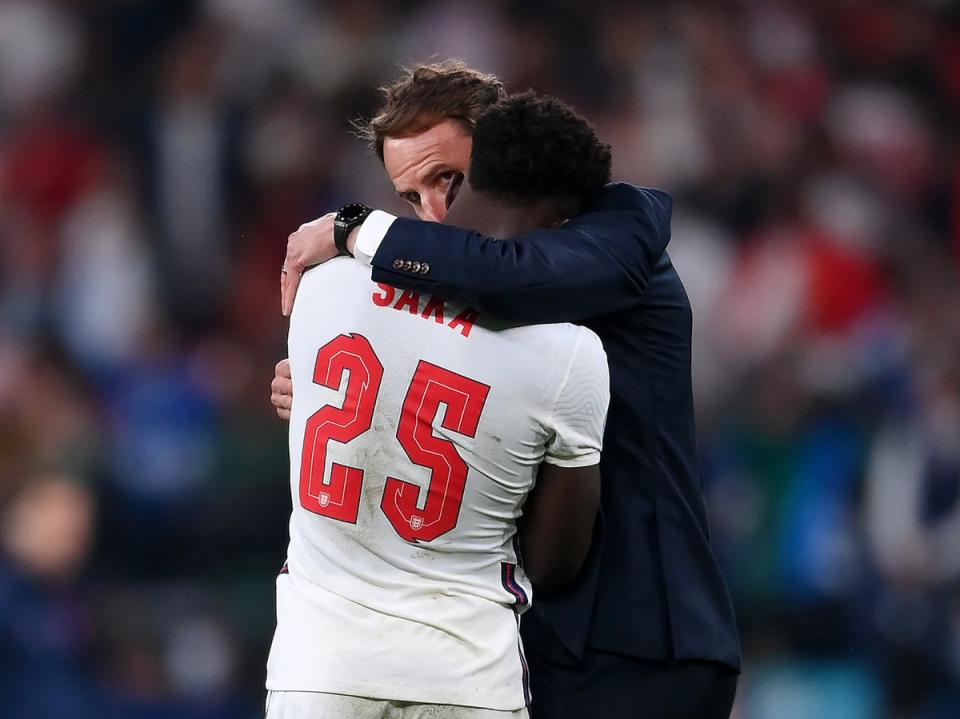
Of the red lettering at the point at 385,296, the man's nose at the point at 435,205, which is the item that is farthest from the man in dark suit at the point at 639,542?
the man's nose at the point at 435,205

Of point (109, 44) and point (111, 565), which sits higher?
point (109, 44)

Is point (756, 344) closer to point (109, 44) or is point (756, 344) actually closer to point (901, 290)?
point (901, 290)

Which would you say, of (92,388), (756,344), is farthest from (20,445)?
(756,344)

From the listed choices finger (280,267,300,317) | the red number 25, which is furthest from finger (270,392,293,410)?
the red number 25

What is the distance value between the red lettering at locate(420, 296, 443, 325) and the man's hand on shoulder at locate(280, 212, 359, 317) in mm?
138

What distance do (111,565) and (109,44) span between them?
2157 millimetres

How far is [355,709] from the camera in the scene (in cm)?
177

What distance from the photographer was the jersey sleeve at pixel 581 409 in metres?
1.81

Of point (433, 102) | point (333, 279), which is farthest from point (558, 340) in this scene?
point (433, 102)

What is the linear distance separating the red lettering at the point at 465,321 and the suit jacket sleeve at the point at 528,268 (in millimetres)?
36

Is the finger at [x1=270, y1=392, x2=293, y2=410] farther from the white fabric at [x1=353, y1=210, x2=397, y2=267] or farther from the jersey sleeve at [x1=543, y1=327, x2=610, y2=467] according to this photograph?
the jersey sleeve at [x1=543, y1=327, x2=610, y2=467]

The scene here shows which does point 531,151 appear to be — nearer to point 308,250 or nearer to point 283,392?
point 308,250

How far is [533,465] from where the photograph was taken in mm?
1857

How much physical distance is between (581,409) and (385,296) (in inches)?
11.9
